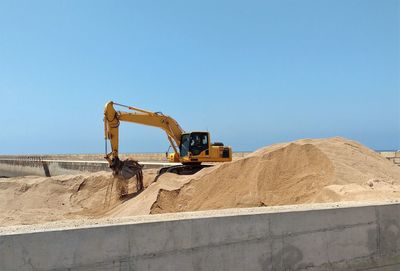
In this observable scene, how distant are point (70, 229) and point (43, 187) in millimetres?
23741

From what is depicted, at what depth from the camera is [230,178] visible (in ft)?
46.4

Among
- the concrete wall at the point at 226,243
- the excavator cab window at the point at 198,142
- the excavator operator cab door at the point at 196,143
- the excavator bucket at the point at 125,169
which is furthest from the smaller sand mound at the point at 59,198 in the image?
the concrete wall at the point at 226,243

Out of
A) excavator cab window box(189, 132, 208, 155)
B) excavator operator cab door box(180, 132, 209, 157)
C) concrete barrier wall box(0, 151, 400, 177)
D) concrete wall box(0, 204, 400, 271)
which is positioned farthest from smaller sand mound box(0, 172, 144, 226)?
concrete wall box(0, 204, 400, 271)

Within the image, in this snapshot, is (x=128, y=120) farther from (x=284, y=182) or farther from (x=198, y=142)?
(x=284, y=182)

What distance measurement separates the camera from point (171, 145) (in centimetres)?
2358

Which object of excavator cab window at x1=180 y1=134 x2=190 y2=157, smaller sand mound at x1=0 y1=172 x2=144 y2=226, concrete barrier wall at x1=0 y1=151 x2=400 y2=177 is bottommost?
smaller sand mound at x1=0 y1=172 x2=144 y2=226

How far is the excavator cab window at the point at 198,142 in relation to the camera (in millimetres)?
22359

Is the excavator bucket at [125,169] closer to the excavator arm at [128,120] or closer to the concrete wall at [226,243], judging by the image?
the excavator arm at [128,120]

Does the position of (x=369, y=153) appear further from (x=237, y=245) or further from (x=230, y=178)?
(x=237, y=245)

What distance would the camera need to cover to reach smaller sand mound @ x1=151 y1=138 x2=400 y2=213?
11.5 meters

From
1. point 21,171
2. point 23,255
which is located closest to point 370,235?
point 23,255

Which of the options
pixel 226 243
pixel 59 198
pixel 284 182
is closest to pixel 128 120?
pixel 59 198

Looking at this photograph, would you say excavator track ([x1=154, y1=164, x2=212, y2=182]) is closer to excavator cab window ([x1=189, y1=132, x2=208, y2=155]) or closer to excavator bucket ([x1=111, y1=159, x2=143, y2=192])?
excavator cab window ([x1=189, y1=132, x2=208, y2=155])

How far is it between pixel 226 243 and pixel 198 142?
17.6 meters
